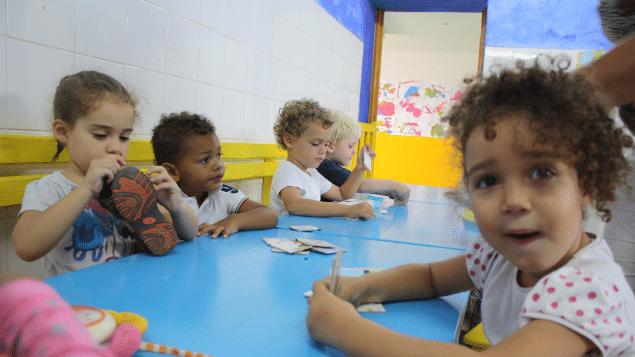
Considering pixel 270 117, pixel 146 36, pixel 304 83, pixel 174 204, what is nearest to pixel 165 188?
pixel 174 204

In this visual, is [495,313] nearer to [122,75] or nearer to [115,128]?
[115,128]

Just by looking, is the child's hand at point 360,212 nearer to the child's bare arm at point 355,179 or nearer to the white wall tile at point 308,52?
the child's bare arm at point 355,179

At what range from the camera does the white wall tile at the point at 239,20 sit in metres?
2.39

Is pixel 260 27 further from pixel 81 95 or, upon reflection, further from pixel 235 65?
pixel 81 95

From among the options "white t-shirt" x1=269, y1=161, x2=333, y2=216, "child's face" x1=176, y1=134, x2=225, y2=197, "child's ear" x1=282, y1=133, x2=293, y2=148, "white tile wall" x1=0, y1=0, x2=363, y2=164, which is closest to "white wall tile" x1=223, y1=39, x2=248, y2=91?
"white tile wall" x1=0, y1=0, x2=363, y2=164

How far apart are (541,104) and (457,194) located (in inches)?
13.5

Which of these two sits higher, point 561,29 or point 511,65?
point 561,29

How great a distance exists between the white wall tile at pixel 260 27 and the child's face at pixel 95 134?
153cm

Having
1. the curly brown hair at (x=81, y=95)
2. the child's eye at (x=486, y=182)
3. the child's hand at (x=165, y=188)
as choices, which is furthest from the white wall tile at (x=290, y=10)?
the child's eye at (x=486, y=182)

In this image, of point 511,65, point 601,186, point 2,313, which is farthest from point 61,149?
point 601,186

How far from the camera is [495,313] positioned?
714 millimetres

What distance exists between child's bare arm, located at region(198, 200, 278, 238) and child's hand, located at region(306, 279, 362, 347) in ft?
2.29

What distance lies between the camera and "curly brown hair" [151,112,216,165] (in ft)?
4.93

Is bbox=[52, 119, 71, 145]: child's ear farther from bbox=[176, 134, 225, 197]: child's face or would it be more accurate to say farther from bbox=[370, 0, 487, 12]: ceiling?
bbox=[370, 0, 487, 12]: ceiling
